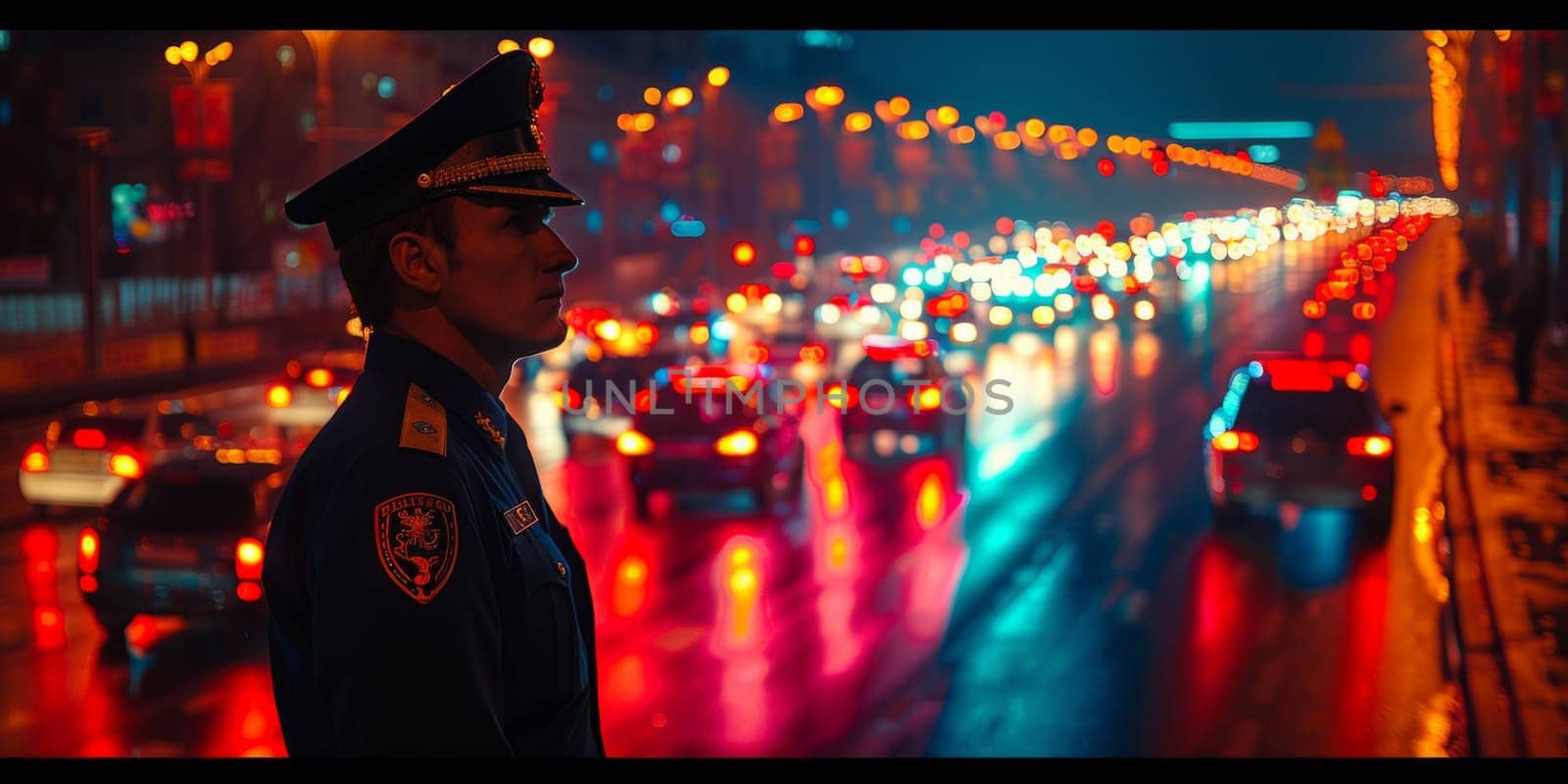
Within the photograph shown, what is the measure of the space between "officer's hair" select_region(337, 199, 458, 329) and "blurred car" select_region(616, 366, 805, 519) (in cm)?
1784

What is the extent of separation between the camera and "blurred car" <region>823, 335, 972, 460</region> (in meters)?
26.5

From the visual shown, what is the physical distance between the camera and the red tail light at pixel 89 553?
44.7 ft

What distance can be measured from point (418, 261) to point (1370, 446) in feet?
58.1

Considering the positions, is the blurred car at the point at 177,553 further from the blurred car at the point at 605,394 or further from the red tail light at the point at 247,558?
the blurred car at the point at 605,394

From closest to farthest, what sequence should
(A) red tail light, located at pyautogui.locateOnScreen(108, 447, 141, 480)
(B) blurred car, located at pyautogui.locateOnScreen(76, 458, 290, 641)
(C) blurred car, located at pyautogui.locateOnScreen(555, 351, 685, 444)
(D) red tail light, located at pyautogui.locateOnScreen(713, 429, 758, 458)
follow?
(B) blurred car, located at pyautogui.locateOnScreen(76, 458, 290, 641) → (A) red tail light, located at pyautogui.locateOnScreen(108, 447, 141, 480) → (D) red tail light, located at pyautogui.locateOnScreen(713, 429, 758, 458) → (C) blurred car, located at pyautogui.locateOnScreen(555, 351, 685, 444)

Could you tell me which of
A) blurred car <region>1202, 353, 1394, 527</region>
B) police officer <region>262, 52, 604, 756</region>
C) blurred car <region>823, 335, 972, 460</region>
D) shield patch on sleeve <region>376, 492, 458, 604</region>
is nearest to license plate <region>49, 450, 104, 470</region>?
blurred car <region>823, 335, 972, 460</region>

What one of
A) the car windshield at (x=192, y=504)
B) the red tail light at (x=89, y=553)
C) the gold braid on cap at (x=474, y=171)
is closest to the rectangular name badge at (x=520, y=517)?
the gold braid on cap at (x=474, y=171)

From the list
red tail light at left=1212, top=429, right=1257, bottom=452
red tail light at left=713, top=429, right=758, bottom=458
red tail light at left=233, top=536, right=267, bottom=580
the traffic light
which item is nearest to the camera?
red tail light at left=233, top=536, right=267, bottom=580

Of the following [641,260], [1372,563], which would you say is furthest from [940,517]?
[641,260]

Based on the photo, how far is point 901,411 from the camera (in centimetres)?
2648

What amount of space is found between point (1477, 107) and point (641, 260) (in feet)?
255

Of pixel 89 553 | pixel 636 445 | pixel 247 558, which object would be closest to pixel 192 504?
pixel 247 558

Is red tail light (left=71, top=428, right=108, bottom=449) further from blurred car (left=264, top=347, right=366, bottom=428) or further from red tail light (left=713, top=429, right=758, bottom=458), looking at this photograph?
blurred car (left=264, top=347, right=366, bottom=428)

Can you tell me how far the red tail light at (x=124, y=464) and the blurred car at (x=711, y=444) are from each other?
5201 mm
